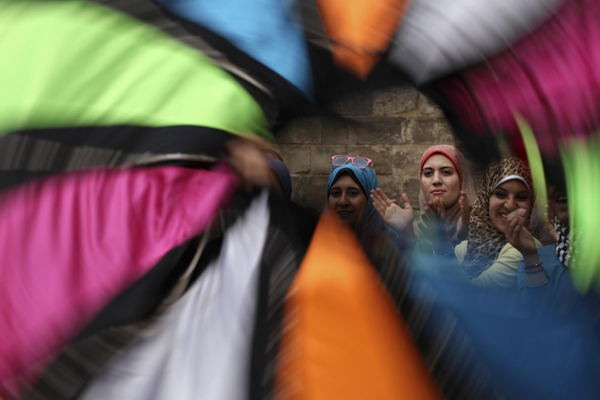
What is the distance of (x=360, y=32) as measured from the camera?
0.54 meters

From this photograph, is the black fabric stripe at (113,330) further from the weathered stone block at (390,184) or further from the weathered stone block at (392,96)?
the weathered stone block at (390,184)

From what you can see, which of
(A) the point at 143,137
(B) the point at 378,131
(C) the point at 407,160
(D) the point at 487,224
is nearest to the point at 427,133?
(B) the point at 378,131

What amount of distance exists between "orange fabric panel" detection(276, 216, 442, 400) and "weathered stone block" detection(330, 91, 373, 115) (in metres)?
0.16

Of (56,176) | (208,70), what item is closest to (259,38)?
(208,70)

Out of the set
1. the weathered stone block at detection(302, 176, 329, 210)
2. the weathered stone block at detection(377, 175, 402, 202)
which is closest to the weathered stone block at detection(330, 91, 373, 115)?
the weathered stone block at detection(302, 176, 329, 210)

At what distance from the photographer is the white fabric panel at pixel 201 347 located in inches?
17.6

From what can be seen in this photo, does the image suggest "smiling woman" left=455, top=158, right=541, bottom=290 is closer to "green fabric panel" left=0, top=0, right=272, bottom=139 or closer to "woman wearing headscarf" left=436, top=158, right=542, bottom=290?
"woman wearing headscarf" left=436, top=158, right=542, bottom=290

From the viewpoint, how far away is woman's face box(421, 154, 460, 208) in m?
0.93

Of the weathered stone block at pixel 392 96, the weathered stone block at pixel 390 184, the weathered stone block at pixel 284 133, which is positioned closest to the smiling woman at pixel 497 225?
the weathered stone block at pixel 392 96

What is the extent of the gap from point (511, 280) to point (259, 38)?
0.36 m

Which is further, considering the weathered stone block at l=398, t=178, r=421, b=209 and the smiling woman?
the weathered stone block at l=398, t=178, r=421, b=209

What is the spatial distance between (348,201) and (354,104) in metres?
0.34

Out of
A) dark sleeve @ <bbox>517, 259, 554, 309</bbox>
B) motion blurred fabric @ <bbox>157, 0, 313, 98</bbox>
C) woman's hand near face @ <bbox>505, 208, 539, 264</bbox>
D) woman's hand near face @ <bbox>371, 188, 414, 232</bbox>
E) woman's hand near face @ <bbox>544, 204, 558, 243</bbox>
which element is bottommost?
dark sleeve @ <bbox>517, 259, 554, 309</bbox>

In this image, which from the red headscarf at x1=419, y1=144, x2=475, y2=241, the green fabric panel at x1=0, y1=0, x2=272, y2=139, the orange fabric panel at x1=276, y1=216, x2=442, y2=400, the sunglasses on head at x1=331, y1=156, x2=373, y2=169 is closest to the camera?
the orange fabric panel at x1=276, y1=216, x2=442, y2=400
